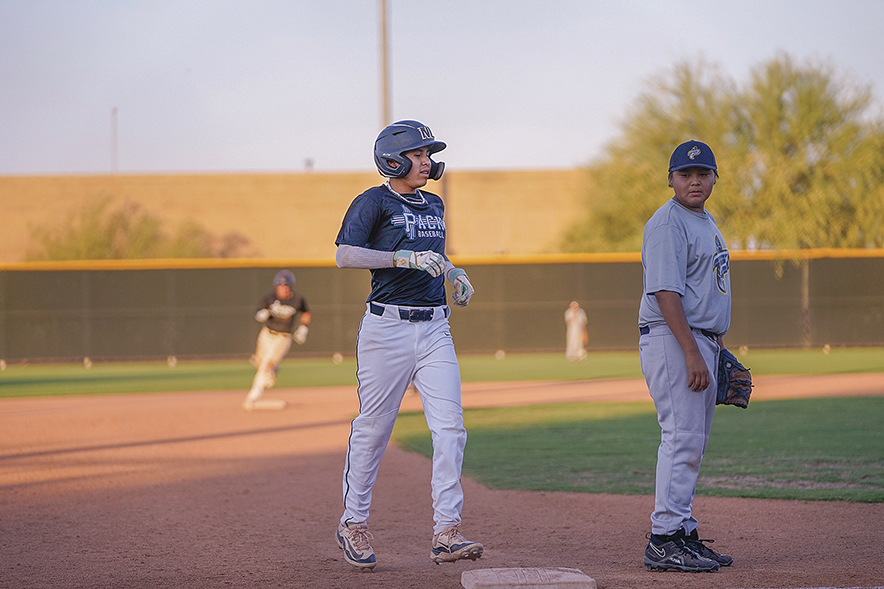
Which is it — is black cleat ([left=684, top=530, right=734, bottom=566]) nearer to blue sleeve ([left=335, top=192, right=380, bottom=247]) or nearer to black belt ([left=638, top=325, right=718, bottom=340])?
black belt ([left=638, top=325, right=718, bottom=340])

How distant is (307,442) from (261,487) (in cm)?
270

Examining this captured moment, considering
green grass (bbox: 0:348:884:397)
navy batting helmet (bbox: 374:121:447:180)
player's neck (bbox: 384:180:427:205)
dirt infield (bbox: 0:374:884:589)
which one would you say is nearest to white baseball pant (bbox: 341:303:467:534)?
dirt infield (bbox: 0:374:884:589)

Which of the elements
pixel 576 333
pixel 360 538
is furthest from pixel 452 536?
pixel 576 333

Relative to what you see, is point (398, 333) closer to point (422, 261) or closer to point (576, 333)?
point (422, 261)

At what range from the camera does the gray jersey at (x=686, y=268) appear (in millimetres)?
4277

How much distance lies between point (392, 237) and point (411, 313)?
393 millimetres

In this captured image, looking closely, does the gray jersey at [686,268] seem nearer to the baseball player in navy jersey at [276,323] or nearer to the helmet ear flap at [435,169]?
the helmet ear flap at [435,169]

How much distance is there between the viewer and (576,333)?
23594 millimetres

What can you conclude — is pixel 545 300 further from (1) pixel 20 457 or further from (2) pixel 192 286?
(1) pixel 20 457

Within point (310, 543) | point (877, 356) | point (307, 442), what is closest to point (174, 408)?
point (307, 442)

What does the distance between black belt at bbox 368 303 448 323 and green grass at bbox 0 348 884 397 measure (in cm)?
1357

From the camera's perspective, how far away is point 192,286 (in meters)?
25.2

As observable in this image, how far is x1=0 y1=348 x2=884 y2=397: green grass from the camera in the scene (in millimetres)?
18422

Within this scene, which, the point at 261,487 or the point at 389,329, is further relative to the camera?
the point at 261,487
